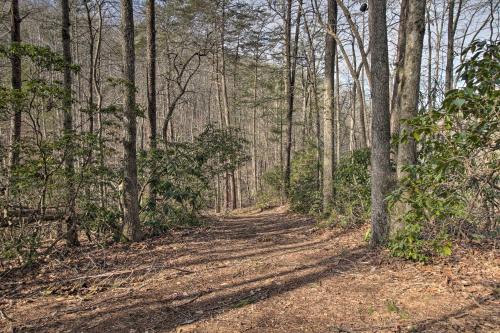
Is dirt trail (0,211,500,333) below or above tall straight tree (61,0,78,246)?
below

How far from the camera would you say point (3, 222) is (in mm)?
5203

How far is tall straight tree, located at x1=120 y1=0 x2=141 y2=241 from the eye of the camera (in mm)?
6512

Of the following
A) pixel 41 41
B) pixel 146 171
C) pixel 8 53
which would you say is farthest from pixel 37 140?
Result: pixel 41 41

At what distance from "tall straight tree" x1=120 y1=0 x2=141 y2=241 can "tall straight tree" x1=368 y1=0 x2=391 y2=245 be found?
4600mm

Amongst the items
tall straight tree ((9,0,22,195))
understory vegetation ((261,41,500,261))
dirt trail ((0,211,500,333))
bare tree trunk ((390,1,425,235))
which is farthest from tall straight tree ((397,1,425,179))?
tall straight tree ((9,0,22,195))

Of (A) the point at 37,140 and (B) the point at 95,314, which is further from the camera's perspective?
(A) the point at 37,140

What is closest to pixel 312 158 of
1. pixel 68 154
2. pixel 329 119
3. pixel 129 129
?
pixel 329 119

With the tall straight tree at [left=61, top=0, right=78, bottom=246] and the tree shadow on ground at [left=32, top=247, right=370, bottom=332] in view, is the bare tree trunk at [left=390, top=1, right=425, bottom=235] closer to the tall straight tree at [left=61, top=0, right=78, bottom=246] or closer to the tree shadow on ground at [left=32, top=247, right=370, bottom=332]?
the tree shadow on ground at [left=32, top=247, right=370, bottom=332]

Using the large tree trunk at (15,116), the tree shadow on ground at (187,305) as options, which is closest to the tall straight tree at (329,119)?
the tree shadow on ground at (187,305)

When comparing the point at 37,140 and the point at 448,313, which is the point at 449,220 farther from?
the point at 37,140

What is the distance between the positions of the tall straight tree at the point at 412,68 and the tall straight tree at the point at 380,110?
252 millimetres

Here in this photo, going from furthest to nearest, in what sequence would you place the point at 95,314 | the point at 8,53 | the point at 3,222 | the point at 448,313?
the point at 3,222, the point at 8,53, the point at 95,314, the point at 448,313

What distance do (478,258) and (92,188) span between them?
702cm

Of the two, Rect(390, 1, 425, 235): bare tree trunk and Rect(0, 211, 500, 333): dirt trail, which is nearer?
Rect(0, 211, 500, 333): dirt trail
